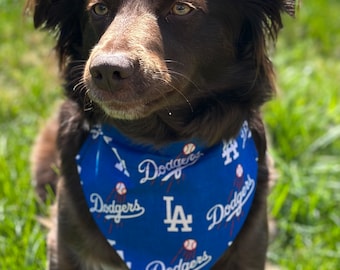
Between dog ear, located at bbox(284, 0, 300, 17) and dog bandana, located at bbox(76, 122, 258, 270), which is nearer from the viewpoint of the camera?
dog ear, located at bbox(284, 0, 300, 17)

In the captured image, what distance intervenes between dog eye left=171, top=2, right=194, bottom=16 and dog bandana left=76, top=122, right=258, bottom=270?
0.56m

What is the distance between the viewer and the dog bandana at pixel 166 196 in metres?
2.97

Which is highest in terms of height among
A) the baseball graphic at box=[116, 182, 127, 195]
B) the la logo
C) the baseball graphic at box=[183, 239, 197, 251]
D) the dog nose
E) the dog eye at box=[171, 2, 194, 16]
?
the dog eye at box=[171, 2, 194, 16]

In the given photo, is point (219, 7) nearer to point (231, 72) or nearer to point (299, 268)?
point (231, 72)

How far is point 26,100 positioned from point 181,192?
1935mm

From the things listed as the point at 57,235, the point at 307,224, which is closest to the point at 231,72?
the point at 57,235

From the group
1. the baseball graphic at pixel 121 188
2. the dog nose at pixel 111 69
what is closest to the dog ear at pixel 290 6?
the dog nose at pixel 111 69

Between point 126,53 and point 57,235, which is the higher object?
point 126,53

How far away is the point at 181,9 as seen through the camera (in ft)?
8.68

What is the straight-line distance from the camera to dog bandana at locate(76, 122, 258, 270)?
297 centimetres

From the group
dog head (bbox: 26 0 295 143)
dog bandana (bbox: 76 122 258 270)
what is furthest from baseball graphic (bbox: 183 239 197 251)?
dog head (bbox: 26 0 295 143)

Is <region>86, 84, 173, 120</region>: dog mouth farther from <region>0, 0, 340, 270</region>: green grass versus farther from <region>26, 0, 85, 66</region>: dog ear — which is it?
<region>0, 0, 340, 270</region>: green grass

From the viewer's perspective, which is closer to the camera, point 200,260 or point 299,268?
point 200,260

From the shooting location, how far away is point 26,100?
4.61 metres
